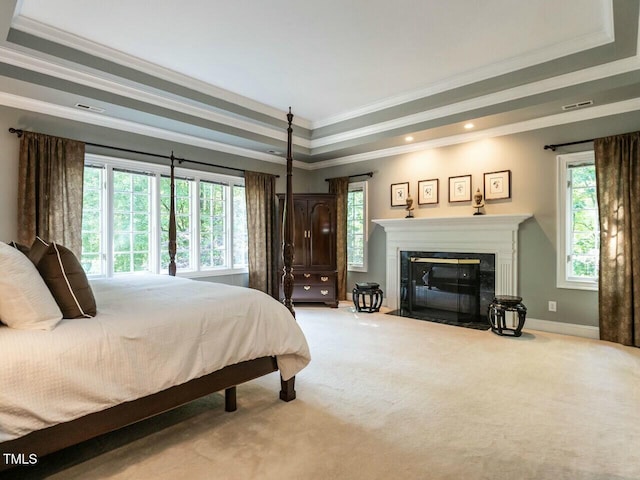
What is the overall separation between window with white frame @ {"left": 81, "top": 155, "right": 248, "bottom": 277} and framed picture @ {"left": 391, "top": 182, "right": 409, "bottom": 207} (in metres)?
2.48

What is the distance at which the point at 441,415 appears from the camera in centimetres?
234

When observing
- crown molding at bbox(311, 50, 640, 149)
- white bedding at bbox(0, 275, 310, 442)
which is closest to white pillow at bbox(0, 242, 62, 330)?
white bedding at bbox(0, 275, 310, 442)

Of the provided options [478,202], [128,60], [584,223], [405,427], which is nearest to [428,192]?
[478,202]

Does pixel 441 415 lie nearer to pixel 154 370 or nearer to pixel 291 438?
pixel 291 438

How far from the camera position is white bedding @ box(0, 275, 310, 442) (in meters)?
1.44

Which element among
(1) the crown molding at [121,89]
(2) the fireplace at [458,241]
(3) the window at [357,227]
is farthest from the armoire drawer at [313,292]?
(1) the crown molding at [121,89]

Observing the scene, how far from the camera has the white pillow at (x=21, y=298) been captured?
1.60 metres

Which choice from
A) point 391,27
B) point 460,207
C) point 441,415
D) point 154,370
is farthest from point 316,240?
point 154,370

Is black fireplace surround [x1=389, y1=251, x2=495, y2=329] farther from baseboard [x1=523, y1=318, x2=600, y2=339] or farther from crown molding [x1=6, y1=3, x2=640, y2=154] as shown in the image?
crown molding [x1=6, y1=3, x2=640, y2=154]

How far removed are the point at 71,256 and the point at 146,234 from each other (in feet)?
10.3

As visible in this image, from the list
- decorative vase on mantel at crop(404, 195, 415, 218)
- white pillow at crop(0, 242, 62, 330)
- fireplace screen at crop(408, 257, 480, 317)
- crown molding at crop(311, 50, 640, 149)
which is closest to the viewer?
white pillow at crop(0, 242, 62, 330)

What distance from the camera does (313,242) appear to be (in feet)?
19.9

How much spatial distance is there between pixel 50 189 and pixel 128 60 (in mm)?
1632

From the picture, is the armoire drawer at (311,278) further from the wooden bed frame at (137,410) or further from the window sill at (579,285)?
the wooden bed frame at (137,410)
